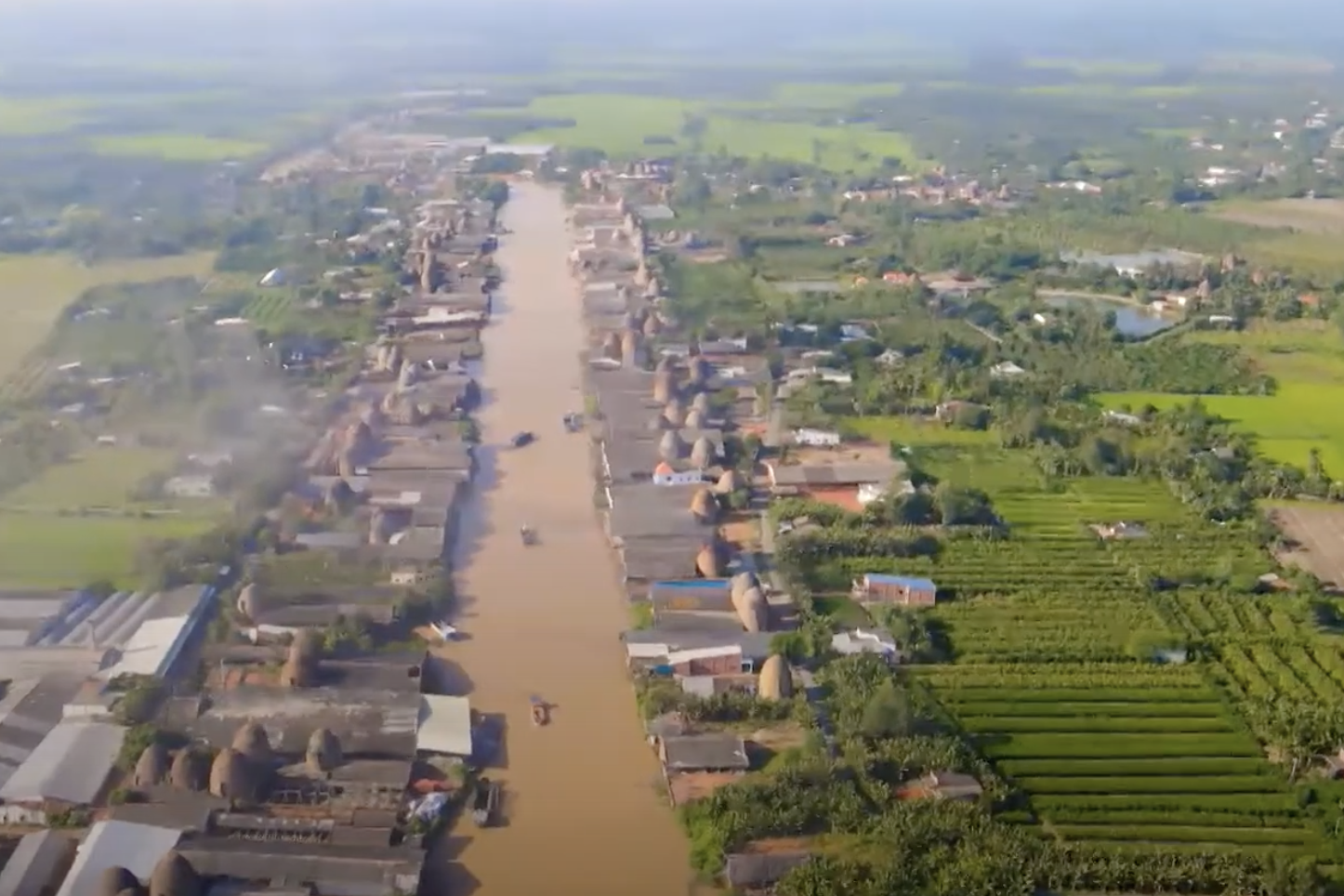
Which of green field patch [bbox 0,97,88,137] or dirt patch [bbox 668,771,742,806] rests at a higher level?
green field patch [bbox 0,97,88,137]

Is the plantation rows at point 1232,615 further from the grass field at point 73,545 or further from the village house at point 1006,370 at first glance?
the grass field at point 73,545

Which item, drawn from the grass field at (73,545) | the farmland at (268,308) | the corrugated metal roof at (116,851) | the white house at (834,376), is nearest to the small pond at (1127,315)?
the white house at (834,376)

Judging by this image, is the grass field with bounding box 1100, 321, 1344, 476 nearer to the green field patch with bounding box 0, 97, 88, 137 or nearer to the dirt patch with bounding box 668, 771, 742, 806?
the dirt patch with bounding box 668, 771, 742, 806

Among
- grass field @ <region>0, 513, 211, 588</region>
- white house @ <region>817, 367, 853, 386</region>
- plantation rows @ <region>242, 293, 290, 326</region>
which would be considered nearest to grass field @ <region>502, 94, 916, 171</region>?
plantation rows @ <region>242, 293, 290, 326</region>

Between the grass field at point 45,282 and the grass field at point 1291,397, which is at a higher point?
the grass field at point 45,282

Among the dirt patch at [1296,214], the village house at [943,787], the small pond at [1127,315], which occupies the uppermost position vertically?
the village house at [943,787]

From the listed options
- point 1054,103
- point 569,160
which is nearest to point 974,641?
point 569,160

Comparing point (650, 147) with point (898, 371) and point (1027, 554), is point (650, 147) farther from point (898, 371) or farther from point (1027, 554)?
point (1027, 554)
